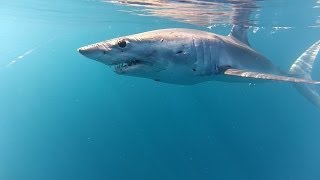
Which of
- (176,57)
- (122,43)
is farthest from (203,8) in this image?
(122,43)

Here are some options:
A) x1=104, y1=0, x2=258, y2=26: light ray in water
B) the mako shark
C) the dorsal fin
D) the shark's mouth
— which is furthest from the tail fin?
the shark's mouth

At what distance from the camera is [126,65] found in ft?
17.0

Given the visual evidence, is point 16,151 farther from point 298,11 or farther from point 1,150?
point 298,11

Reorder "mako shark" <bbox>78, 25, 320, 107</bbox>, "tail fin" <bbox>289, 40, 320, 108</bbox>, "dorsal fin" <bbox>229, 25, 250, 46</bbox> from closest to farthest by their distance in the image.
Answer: "mako shark" <bbox>78, 25, 320, 107</bbox> < "dorsal fin" <bbox>229, 25, 250, 46</bbox> < "tail fin" <bbox>289, 40, 320, 108</bbox>

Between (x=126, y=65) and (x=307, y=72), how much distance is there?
852cm

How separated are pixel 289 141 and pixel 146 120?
14846mm

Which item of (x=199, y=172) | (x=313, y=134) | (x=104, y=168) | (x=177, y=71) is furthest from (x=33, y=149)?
(x=313, y=134)

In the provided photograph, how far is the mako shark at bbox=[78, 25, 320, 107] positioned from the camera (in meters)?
4.95

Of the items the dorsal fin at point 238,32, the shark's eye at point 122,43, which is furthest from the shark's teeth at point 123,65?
the dorsal fin at point 238,32

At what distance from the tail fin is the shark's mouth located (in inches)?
295

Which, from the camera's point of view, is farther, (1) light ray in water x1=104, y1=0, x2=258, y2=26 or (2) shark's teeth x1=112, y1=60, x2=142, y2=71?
(1) light ray in water x1=104, y1=0, x2=258, y2=26

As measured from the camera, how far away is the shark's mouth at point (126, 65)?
5.09 m

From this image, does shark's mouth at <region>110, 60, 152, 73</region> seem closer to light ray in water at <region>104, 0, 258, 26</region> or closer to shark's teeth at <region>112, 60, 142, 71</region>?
shark's teeth at <region>112, 60, 142, 71</region>

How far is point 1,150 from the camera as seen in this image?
1202 inches
